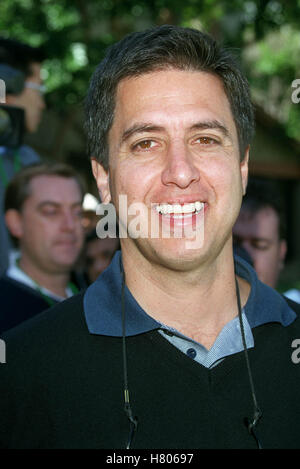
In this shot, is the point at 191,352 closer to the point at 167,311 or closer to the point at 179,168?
the point at 167,311

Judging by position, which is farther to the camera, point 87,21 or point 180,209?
point 87,21

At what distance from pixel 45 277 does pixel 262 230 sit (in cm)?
153

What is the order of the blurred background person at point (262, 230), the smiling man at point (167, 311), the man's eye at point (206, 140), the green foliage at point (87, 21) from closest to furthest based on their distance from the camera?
the smiling man at point (167, 311)
the man's eye at point (206, 140)
the blurred background person at point (262, 230)
the green foliage at point (87, 21)

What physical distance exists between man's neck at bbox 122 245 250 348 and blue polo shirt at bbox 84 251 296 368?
5 cm

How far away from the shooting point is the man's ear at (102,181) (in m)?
2.19

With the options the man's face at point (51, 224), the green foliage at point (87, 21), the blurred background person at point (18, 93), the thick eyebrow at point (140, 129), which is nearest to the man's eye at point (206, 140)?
the thick eyebrow at point (140, 129)

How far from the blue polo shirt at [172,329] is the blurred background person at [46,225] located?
1614mm

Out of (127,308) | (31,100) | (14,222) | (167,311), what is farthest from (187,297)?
(31,100)

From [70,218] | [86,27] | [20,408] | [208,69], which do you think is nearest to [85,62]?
[86,27]

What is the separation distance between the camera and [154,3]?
685 centimetres

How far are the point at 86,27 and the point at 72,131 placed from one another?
503 cm

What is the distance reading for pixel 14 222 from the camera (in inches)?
157

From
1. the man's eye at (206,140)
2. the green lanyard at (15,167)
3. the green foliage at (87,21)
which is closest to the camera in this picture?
the man's eye at (206,140)

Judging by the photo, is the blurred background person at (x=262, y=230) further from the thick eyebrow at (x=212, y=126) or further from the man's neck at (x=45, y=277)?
the thick eyebrow at (x=212, y=126)
